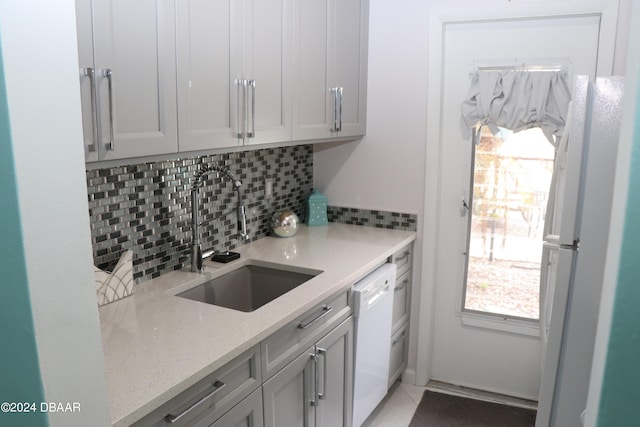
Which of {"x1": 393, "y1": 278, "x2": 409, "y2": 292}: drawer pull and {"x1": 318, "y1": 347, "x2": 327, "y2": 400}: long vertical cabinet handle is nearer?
{"x1": 318, "y1": 347, "x2": 327, "y2": 400}: long vertical cabinet handle

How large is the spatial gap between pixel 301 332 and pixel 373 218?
1.33 meters

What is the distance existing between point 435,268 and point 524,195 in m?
0.63

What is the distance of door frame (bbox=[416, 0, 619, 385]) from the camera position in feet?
8.66

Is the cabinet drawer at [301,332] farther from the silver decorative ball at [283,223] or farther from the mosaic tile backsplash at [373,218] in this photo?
the mosaic tile backsplash at [373,218]

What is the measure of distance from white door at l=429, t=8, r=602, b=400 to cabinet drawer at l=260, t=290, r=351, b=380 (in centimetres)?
99

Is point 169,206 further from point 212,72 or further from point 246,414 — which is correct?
point 246,414

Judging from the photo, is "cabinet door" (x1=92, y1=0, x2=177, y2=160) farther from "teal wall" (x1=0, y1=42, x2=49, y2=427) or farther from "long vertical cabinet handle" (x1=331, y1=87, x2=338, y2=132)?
"long vertical cabinet handle" (x1=331, y1=87, x2=338, y2=132)

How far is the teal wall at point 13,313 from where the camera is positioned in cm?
86

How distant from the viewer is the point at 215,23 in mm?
1968

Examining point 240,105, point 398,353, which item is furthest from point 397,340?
point 240,105

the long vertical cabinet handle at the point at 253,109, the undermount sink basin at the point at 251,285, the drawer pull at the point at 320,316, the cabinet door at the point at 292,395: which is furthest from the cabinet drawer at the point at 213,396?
the long vertical cabinet handle at the point at 253,109

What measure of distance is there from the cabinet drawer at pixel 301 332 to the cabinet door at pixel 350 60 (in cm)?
99

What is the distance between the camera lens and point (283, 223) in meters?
2.96

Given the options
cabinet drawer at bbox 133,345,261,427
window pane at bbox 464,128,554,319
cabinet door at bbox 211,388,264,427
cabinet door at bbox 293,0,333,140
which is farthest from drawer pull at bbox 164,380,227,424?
window pane at bbox 464,128,554,319
